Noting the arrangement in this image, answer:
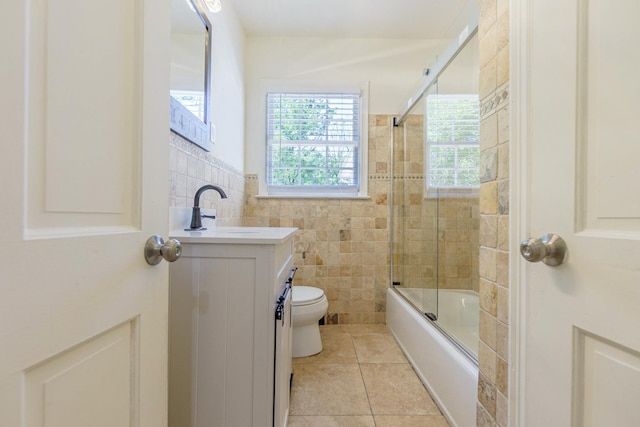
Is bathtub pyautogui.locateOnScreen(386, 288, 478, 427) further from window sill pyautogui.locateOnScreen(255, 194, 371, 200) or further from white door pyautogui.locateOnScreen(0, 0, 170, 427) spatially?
Result: white door pyautogui.locateOnScreen(0, 0, 170, 427)

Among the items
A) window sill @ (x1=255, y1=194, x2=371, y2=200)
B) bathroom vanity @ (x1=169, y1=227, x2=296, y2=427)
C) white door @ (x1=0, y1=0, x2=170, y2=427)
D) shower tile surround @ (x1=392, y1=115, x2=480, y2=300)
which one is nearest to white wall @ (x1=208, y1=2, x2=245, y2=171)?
window sill @ (x1=255, y1=194, x2=371, y2=200)

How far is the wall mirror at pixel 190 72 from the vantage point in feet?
4.21

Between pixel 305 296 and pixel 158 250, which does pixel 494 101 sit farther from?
pixel 305 296

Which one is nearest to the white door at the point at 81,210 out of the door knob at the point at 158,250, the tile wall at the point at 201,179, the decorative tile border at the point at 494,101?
the door knob at the point at 158,250

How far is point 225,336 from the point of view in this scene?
3.00ft

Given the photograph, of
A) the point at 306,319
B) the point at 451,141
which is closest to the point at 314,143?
the point at 451,141

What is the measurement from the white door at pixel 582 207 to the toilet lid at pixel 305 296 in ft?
4.09

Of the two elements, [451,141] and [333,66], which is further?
[333,66]

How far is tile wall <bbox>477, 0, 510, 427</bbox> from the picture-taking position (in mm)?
802

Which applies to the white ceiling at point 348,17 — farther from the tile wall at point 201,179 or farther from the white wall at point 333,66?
the tile wall at point 201,179

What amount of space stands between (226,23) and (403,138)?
65.2 inches

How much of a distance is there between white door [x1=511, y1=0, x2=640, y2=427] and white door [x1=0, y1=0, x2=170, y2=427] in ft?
2.78

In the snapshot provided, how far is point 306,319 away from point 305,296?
143mm

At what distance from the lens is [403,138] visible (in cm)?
251
